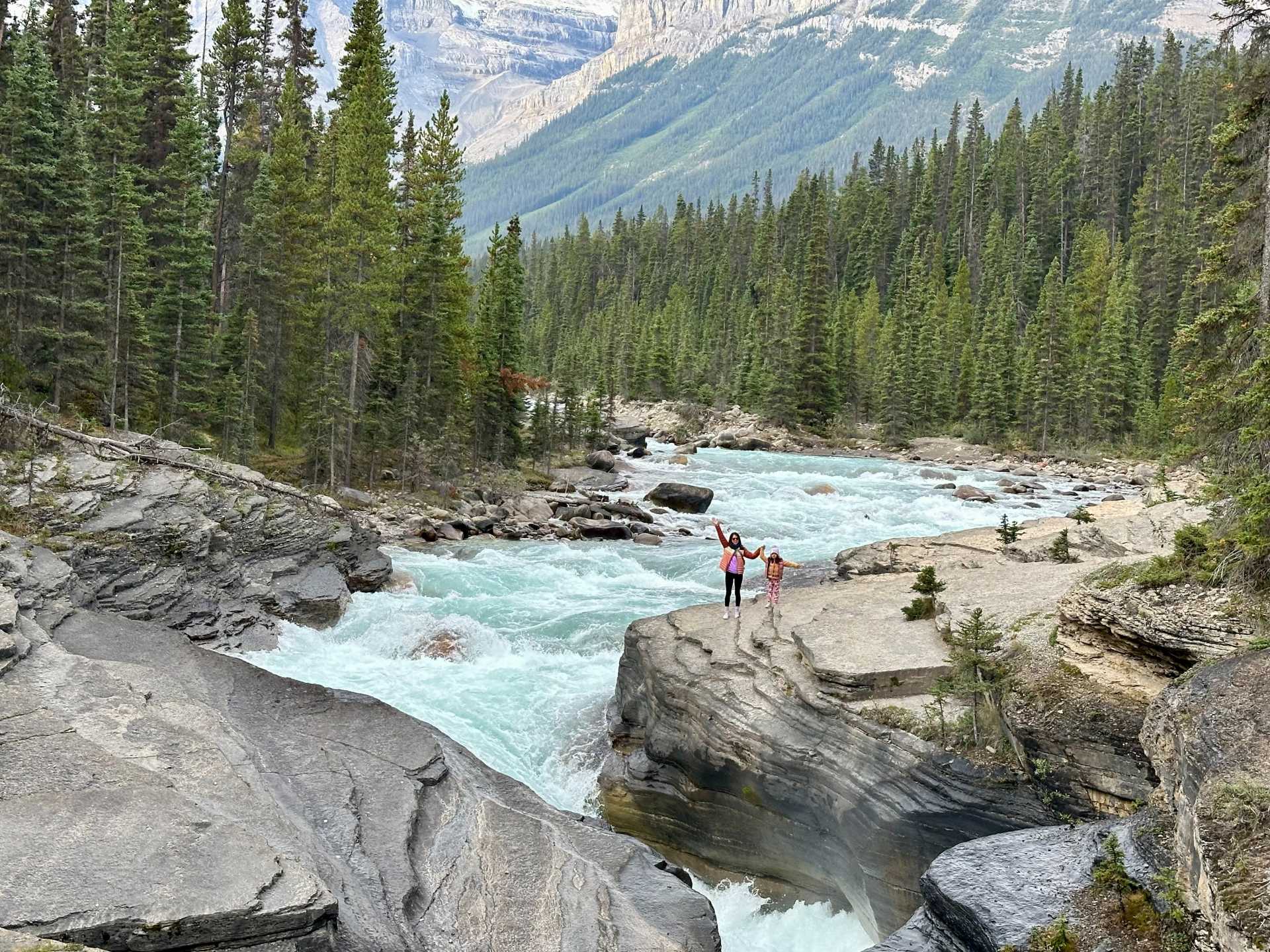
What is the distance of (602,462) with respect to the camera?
46781mm

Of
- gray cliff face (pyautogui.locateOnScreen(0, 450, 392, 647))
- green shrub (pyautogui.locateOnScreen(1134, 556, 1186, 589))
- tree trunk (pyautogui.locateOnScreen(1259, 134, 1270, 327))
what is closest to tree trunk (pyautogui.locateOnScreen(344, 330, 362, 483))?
gray cliff face (pyautogui.locateOnScreen(0, 450, 392, 647))

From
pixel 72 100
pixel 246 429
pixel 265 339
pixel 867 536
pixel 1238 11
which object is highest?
pixel 72 100

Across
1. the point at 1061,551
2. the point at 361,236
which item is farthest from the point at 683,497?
the point at 1061,551

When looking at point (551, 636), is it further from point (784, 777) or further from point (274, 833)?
point (274, 833)

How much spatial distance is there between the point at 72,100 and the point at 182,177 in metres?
4.86

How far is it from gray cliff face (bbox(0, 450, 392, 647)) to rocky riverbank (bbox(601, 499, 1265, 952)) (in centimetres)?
856

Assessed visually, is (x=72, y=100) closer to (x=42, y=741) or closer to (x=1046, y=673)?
(x=42, y=741)

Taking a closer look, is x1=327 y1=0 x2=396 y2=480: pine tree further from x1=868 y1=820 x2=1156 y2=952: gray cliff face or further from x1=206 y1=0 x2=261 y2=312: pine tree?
x1=868 y1=820 x2=1156 y2=952: gray cliff face

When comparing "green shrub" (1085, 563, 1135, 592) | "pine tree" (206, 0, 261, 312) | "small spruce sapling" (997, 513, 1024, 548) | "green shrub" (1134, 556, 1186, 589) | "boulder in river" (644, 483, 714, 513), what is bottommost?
"boulder in river" (644, 483, 714, 513)

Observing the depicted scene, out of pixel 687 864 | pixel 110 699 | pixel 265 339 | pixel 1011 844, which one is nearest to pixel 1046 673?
pixel 1011 844

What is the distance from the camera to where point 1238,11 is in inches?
528

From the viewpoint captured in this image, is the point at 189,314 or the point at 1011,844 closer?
the point at 1011,844

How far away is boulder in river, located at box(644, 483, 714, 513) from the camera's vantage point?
35250 mm

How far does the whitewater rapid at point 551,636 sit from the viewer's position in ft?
44.0
